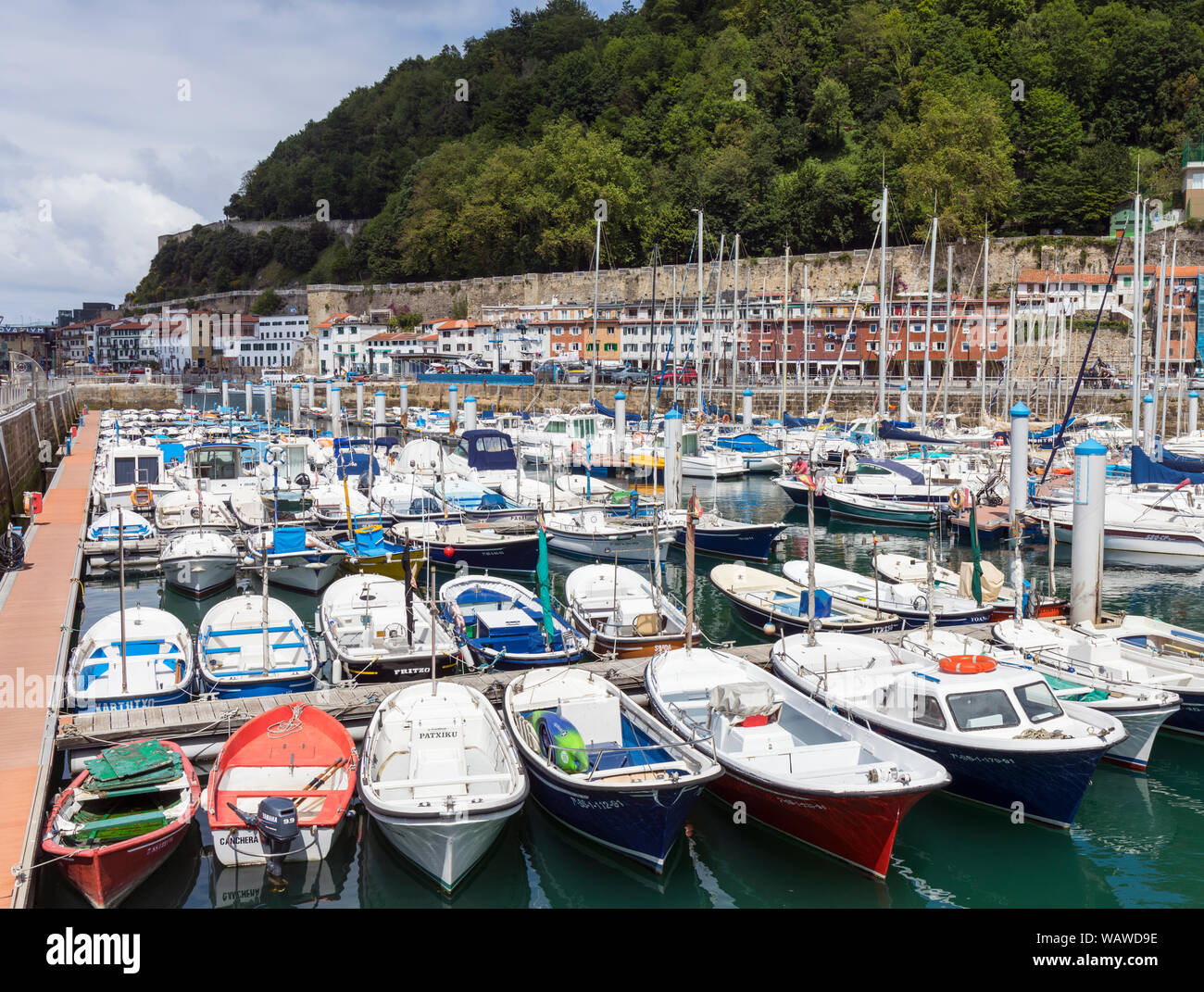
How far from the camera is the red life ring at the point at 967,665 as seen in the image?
12945mm

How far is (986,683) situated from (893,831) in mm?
2717

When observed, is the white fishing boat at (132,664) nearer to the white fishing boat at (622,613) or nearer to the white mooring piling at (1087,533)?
the white fishing boat at (622,613)

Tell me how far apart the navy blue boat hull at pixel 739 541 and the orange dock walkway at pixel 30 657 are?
13.9 m

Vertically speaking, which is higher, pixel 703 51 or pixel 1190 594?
pixel 703 51

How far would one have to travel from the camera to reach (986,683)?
41.8 ft

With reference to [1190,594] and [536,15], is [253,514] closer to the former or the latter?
[1190,594]

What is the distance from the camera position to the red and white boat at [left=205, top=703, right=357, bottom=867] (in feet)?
36.5

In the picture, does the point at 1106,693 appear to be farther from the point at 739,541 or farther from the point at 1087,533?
the point at 739,541

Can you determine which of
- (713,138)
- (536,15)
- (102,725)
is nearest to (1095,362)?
(713,138)

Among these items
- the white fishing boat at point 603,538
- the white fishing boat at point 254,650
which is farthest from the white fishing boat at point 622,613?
the white fishing boat at point 603,538

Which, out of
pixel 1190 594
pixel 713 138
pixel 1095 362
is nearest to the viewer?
pixel 1190 594

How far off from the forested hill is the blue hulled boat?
61.7 metres

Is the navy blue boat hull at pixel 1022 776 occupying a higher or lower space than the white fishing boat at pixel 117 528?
lower

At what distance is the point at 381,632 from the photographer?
17234 mm
